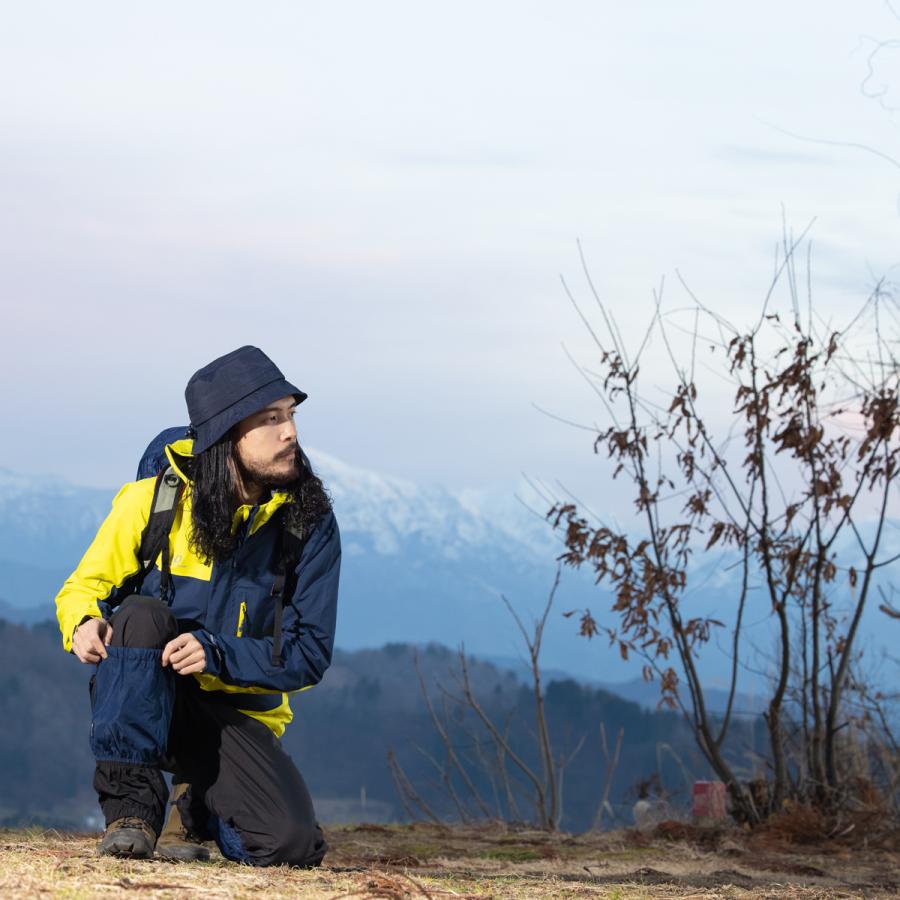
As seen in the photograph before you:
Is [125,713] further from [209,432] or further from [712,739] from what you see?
[712,739]

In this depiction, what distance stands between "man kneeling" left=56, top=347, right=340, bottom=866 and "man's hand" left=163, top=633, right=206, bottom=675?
7 cm

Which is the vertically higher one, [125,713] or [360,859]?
[125,713]

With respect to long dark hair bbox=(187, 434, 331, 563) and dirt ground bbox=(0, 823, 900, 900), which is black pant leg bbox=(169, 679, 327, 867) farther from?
long dark hair bbox=(187, 434, 331, 563)

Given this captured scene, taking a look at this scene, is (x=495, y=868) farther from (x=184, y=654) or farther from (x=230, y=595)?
(x=184, y=654)

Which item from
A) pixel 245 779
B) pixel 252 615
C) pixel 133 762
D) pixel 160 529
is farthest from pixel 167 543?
pixel 245 779

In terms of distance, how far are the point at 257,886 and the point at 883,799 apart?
5.68 m

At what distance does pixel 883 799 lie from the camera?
836 centimetres

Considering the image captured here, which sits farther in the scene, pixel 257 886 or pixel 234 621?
pixel 234 621

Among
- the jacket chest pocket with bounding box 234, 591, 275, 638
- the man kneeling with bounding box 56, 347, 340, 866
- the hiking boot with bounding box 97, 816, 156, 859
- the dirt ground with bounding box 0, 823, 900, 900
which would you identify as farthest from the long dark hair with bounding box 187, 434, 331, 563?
the dirt ground with bounding box 0, 823, 900, 900

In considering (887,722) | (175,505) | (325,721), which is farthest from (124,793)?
(325,721)

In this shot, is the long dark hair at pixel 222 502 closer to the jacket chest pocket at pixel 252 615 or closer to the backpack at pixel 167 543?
the backpack at pixel 167 543

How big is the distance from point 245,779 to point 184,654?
2.31ft

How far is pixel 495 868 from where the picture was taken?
244 inches

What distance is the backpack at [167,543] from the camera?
176 inches
